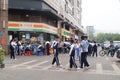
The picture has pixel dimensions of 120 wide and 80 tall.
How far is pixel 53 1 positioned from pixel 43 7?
12568 millimetres

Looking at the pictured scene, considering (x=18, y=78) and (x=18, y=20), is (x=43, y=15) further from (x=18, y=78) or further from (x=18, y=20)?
(x=18, y=78)

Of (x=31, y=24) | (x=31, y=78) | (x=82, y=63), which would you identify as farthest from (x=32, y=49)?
(x=31, y=78)

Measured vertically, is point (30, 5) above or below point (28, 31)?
above

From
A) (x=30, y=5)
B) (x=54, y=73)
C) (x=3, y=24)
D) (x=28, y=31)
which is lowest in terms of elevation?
(x=54, y=73)

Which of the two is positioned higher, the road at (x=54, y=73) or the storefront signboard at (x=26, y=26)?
the storefront signboard at (x=26, y=26)

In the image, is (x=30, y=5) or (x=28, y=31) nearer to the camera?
(x=30, y=5)

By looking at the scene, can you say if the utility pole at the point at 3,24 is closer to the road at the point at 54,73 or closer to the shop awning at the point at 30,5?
the shop awning at the point at 30,5

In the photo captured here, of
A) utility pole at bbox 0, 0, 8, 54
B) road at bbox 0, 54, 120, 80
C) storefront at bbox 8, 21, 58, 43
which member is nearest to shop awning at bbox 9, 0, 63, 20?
storefront at bbox 8, 21, 58, 43

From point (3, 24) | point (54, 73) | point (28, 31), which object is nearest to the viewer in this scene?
point (54, 73)

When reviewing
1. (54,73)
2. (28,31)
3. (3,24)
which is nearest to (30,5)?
(28,31)

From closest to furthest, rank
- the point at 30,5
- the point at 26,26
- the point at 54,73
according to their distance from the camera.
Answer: the point at 54,73, the point at 30,5, the point at 26,26

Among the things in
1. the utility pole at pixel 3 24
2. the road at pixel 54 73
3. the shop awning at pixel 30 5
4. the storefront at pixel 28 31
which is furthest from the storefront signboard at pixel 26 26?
the road at pixel 54 73

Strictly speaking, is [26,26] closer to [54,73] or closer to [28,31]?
[28,31]

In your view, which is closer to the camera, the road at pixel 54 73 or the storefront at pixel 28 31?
the road at pixel 54 73
